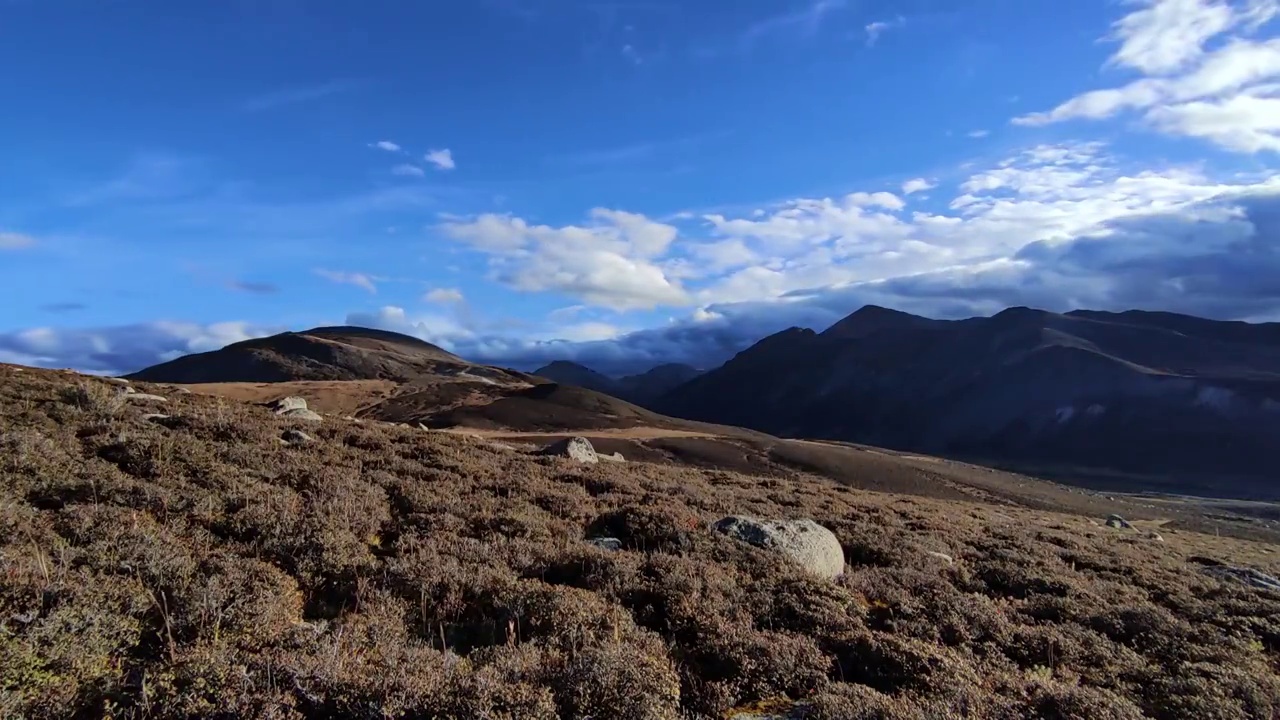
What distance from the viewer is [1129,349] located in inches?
7579

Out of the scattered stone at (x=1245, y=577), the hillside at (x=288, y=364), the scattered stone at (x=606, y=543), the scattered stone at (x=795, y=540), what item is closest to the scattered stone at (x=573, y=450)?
the scattered stone at (x=795, y=540)

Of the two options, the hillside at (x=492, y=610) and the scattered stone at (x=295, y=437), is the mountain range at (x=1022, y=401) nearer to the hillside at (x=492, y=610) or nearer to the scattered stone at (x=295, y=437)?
the scattered stone at (x=295, y=437)

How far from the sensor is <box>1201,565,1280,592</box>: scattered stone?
14.9m

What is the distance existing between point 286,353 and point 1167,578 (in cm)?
16204

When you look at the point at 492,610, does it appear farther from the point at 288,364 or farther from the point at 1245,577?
the point at 288,364

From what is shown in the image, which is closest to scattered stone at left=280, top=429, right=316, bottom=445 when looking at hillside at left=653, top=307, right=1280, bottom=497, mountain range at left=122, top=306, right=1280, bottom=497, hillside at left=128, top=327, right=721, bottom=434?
hillside at left=128, top=327, right=721, bottom=434

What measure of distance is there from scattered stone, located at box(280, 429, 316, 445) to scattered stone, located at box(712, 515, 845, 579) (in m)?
9.02

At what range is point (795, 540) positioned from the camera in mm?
10727

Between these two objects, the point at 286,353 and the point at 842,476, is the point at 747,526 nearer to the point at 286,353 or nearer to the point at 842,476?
the point at 842,476

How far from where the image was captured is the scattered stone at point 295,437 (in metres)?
14.7

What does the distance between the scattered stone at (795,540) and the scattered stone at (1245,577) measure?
10.2 meters

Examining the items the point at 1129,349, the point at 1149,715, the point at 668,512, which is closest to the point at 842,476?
the point at 668,512

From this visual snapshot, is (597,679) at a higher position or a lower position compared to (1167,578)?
higher

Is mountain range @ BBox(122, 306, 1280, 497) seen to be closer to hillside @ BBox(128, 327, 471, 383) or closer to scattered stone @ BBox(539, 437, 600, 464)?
hillside @ BBox(128, 327, 471, 383)
